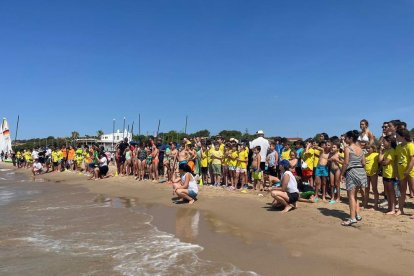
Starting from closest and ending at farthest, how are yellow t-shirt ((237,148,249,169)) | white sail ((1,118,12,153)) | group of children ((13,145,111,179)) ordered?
yellow t-shirt ((237,148,249,169)) → group of children ((13,145,111,179)) → white sail ((1,118,12,153))

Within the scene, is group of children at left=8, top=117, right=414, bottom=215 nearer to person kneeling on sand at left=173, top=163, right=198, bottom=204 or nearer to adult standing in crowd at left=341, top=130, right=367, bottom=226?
adult standing in crowd at left=341, top=130, right=367, bottom=226

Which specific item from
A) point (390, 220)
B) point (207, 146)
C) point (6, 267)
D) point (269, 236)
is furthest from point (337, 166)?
Answer: point (6, 267)

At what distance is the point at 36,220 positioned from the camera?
8602 mm

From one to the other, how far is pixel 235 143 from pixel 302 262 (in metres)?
7.00

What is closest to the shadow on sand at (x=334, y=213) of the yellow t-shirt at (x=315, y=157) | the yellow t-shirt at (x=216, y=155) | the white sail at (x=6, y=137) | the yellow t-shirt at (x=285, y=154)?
the yellow t-shirt at (x=315, y=157)

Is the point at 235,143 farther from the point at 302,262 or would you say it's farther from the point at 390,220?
the point at 302,262

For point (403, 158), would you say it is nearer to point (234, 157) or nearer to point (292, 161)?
point (292, 161)

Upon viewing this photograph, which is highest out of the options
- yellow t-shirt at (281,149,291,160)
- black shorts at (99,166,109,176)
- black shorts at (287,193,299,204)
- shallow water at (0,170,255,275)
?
yellow t-shirt at (281,149,291,160)

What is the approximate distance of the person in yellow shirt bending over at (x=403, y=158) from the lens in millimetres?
7105

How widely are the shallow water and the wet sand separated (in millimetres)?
211

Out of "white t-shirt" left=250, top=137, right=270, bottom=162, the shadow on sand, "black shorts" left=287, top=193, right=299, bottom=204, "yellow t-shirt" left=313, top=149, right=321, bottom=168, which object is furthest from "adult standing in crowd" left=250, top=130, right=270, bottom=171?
the shadow on sand

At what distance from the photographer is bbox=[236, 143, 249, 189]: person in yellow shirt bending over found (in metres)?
11.5

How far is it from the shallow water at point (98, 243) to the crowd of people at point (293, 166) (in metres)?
2.25

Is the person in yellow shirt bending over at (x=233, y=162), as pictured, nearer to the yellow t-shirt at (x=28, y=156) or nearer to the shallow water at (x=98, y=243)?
the shallow water at (x=98, y=243)
